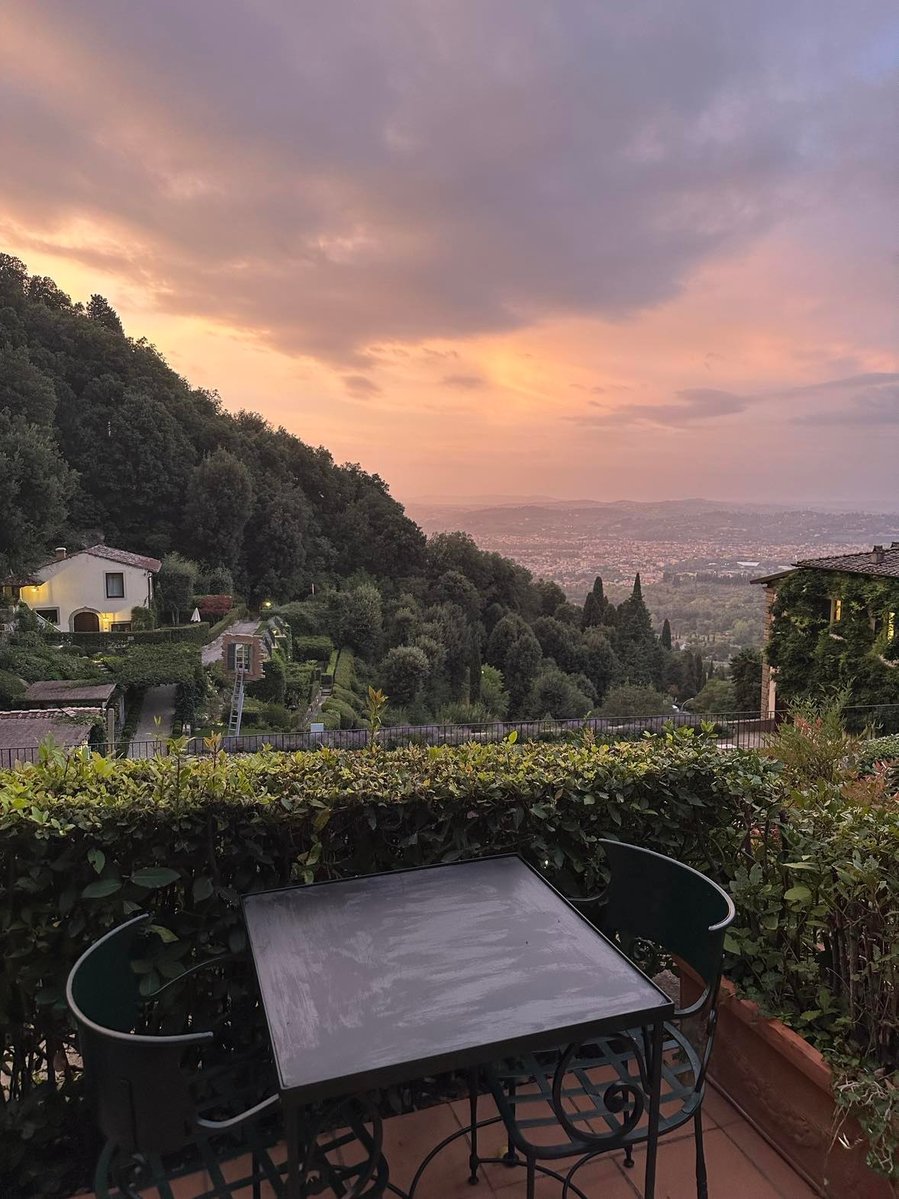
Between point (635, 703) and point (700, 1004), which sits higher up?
point (700, 1004)

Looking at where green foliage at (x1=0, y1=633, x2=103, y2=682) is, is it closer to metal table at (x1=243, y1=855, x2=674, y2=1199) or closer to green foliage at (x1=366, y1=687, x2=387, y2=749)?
green foliage at (x1=366, y1=687, x2=387, y2=749)

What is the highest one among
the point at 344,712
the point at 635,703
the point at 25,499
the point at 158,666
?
the point at 25,499

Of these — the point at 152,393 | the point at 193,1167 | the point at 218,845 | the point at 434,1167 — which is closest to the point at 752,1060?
the point at 434,1167

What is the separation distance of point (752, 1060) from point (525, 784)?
2.62 feet

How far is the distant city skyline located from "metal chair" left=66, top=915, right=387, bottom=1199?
1026cm

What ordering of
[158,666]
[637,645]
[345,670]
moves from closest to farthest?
[158,666], [345,670], [637,645]

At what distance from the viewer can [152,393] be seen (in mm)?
36344

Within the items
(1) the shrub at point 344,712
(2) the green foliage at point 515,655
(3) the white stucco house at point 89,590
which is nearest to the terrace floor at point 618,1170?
(1) the shrub at point 344,712

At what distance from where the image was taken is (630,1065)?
1.77 meters

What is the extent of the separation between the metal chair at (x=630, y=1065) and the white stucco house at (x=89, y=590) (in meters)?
26.6

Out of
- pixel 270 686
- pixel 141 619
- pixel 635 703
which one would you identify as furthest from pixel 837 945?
pixel 141 619

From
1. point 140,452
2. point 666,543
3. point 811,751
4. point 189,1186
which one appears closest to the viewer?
point 189,1186

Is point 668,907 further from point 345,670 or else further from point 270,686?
point 345,670

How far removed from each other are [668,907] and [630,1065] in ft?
1.81
